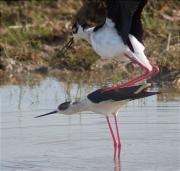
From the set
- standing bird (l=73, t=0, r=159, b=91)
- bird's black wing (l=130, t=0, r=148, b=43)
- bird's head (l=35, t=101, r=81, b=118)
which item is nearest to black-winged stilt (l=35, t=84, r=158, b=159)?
bird's head (l=35, t=101, r=81, b=118)

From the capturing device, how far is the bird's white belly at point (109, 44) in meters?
7.30

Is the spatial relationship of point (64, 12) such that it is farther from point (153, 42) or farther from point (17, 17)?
point (153, 42)

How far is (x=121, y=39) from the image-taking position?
731cm

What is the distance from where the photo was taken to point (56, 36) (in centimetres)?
1118

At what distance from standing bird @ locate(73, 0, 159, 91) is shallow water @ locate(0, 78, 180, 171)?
482mm

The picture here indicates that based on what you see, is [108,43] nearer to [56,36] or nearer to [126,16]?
[126,16]

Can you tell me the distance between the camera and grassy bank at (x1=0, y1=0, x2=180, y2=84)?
10383mm

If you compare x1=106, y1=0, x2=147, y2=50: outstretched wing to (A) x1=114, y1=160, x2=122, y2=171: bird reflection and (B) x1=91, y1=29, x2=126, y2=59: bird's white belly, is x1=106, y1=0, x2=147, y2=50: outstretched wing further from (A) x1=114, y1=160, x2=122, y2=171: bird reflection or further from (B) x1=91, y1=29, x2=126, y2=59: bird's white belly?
(A) x1=114, y1=160, x2=122, y2=171: bird reflection

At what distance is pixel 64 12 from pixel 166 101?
3584 millimetres

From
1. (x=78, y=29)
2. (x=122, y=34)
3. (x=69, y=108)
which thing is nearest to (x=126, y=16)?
(x=122, y=34)

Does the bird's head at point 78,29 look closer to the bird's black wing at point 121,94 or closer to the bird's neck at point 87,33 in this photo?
the bird's neck at point 87,33

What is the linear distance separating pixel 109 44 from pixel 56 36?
393 centimetres

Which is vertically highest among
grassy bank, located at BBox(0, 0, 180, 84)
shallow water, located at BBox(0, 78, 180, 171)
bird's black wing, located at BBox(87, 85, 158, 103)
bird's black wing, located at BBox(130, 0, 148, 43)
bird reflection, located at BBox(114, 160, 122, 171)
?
bird's black wing, located at BBox(130, 0, 148, 43)

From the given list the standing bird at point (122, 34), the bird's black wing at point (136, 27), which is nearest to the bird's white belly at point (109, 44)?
the standing bird at point (122, 34)
